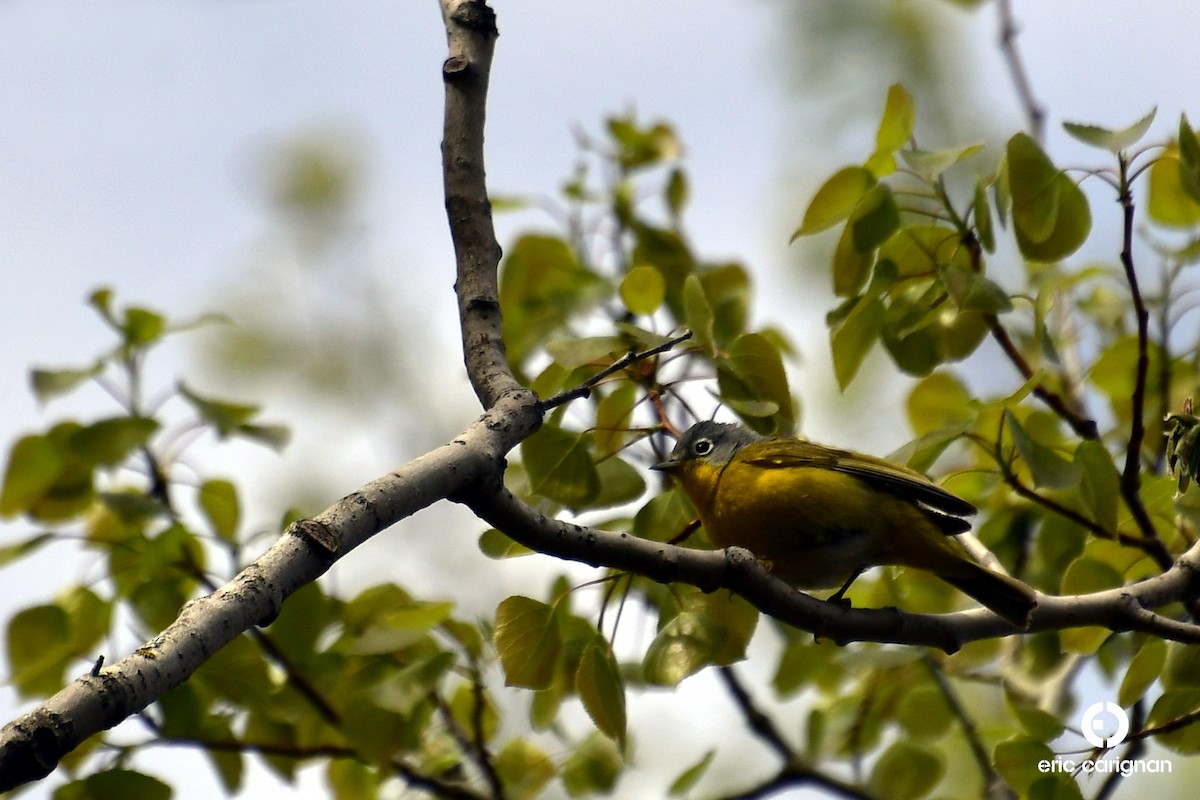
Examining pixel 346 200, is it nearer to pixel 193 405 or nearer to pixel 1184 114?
pixel 193 405

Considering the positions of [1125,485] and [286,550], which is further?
[1125,485]

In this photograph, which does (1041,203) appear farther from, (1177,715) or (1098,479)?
(1177,715)

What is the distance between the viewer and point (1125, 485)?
10.4ft

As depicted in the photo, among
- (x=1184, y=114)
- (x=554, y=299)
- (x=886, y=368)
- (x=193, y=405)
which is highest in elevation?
(x=886, y=368)

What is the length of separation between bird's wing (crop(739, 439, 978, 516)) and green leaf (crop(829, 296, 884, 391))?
1.01 ft

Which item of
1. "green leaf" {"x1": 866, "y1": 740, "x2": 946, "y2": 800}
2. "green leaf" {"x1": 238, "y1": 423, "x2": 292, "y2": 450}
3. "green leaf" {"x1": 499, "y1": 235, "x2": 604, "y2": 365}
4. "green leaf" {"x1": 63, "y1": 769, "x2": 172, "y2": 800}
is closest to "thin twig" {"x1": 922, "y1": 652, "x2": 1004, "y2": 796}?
"green leaf" {"x1": 866, "y1": 740, "x2": 946, "y2": 800}

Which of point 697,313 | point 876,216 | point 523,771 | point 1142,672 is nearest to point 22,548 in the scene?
point 523,771

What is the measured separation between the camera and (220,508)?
13.0ft

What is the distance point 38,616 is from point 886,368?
16.0 ft

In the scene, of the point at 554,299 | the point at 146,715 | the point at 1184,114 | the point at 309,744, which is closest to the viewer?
the point at 1184,114

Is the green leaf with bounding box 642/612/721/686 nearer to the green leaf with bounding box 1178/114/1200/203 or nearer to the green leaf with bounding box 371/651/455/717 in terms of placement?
the green leaf with bounding box 371/651/455/717

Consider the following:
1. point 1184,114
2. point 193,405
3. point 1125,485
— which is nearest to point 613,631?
point 1125,485

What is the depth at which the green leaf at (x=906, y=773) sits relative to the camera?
4.11 meters

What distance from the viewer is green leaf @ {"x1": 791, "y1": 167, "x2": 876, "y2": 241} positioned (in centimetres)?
329
